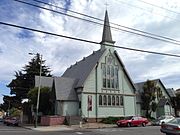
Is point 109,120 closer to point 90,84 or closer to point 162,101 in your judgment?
point 90,84

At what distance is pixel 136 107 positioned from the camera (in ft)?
164

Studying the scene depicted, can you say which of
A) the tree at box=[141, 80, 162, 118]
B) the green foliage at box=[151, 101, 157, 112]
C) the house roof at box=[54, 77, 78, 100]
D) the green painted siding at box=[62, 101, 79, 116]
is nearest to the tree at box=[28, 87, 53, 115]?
the house roof at box=[54, 77, 78, 100]

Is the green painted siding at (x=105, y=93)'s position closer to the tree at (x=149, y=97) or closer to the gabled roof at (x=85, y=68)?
the gabled roof at (x=85, y=68)

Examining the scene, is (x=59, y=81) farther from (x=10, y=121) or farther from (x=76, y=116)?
(x=10, y=121)

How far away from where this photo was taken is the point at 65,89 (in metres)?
45.0

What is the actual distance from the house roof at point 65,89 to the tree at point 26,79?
25.3 m

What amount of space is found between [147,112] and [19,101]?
38.7m

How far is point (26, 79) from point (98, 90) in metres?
30.7

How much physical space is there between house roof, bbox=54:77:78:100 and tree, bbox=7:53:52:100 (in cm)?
2532

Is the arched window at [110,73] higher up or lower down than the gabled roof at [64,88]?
higher up

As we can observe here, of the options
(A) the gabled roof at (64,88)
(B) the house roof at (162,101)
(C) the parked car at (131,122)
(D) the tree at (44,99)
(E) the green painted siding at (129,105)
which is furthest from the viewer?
(B) the house roof at (162,101)

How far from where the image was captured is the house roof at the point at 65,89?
43753 millimetres

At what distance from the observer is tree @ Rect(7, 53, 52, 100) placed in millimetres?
70744

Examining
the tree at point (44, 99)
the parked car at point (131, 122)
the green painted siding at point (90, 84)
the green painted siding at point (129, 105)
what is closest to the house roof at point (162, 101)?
the green painted siding at point (129, 105)
